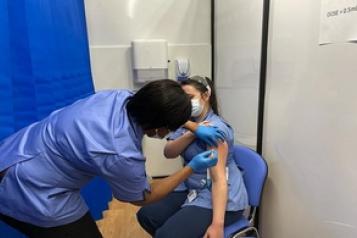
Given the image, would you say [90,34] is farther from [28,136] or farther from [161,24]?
[28,136]

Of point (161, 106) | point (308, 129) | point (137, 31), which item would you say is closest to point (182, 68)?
point (137, 31)

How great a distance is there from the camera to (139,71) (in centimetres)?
241

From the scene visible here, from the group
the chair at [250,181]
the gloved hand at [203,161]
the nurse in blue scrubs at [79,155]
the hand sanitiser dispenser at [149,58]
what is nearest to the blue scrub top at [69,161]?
the nurse in blue scrubs at [79,155]

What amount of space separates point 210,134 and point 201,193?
0.91ft

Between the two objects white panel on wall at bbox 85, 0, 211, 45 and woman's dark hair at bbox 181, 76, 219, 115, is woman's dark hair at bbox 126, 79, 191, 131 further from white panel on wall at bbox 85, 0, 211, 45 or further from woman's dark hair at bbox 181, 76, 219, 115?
white panel on wall at bbox 85, 0, 211, 45

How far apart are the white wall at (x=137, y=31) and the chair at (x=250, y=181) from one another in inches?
52.5

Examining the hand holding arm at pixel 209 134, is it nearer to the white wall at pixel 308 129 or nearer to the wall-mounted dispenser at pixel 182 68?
the white wall at pixel 308 129

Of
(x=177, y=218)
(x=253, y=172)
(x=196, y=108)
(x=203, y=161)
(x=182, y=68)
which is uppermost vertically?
(x=182, y=68)

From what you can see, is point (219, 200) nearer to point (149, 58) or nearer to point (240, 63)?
point (240, 63)

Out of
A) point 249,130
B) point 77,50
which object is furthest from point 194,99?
point 77,50

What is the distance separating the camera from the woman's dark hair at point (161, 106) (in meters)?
0.88

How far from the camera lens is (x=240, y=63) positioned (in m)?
1.78

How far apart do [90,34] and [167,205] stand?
5.43 feet

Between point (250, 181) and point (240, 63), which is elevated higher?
point (240, 63)
